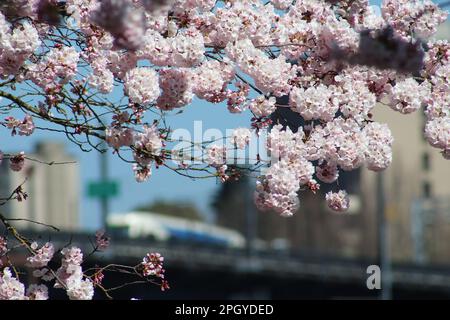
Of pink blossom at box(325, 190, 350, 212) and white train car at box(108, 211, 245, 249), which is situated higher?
white train car at box(108, 211, 245, 249)

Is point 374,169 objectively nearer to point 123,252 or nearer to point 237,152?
point 237,152

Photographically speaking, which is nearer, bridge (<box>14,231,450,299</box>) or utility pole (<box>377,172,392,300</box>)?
utility pole (<box>377,172,392,300</box>)

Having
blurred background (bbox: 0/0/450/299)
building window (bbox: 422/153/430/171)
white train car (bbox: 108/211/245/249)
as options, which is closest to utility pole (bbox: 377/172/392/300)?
blurred background (bbox: 0/0/450/299)

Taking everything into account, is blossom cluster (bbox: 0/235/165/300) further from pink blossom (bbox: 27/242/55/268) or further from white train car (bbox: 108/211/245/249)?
white train car (bbox: 108/211/245/249)

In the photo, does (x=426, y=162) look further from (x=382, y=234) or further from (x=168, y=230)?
(x=382, y=234)

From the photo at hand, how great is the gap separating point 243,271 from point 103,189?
93.1 feet

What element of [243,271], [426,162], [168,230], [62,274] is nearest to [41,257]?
[62,274]

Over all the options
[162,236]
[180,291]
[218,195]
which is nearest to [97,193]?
[180,291]

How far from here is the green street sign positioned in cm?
4581

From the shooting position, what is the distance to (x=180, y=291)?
75438 mm

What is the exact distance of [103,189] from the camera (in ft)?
150

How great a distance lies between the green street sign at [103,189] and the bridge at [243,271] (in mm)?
24712

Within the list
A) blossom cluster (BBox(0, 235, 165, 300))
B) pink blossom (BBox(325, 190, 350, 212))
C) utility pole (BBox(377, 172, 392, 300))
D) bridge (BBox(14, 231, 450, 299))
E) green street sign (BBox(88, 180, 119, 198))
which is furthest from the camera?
bridge (BBox(14, 231, 450, 299))

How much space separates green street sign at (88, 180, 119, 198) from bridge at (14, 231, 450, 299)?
2471 cm
